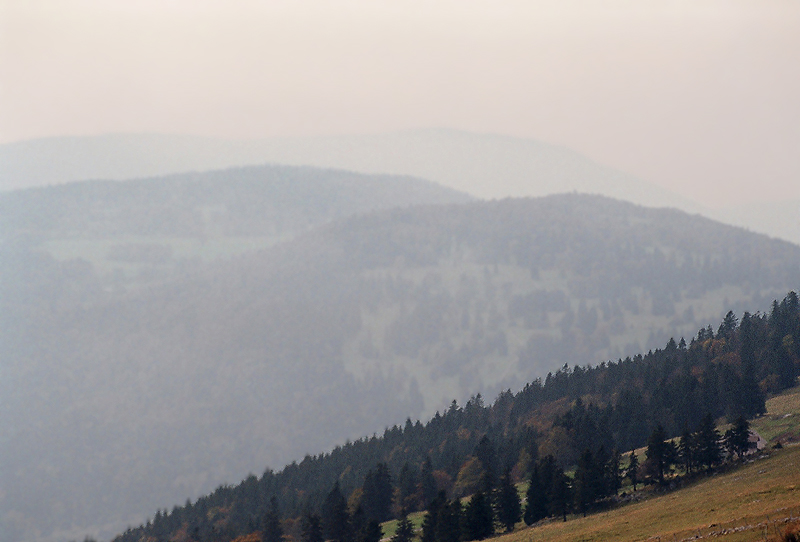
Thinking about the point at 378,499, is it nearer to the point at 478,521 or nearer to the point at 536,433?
the point at 478,521

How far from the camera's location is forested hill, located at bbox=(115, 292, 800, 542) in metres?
132

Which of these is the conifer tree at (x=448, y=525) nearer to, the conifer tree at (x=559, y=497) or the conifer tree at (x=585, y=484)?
the conifer tree at (x=559, y=497)

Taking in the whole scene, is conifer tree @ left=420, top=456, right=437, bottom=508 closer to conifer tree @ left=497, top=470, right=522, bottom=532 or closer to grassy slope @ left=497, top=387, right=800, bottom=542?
conifer tree @ left=497, top=470, right=522, bottom=532

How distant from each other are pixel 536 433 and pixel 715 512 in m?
85.3

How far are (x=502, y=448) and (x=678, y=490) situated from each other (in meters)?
57.9

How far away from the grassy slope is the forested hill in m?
14.6

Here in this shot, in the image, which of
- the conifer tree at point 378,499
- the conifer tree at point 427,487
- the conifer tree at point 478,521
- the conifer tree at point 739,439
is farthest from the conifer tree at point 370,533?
the conifer tree at point 739,439

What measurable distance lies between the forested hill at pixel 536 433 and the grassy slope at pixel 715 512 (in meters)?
14.6

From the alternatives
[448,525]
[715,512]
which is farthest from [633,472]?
[715,512]

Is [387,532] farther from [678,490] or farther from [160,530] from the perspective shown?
[160,530]

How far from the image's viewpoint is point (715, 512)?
67188 mm

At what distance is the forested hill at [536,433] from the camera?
432 ft

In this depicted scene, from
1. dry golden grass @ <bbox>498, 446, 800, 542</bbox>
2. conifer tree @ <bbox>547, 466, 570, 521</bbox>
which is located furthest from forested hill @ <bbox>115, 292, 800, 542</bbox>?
dry golden grass @ <bbox>498, 446, 800, 542</bbox>

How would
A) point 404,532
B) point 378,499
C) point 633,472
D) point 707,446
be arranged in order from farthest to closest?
point 378,499 < point 633,472 < point 404,532 < point 707,446
